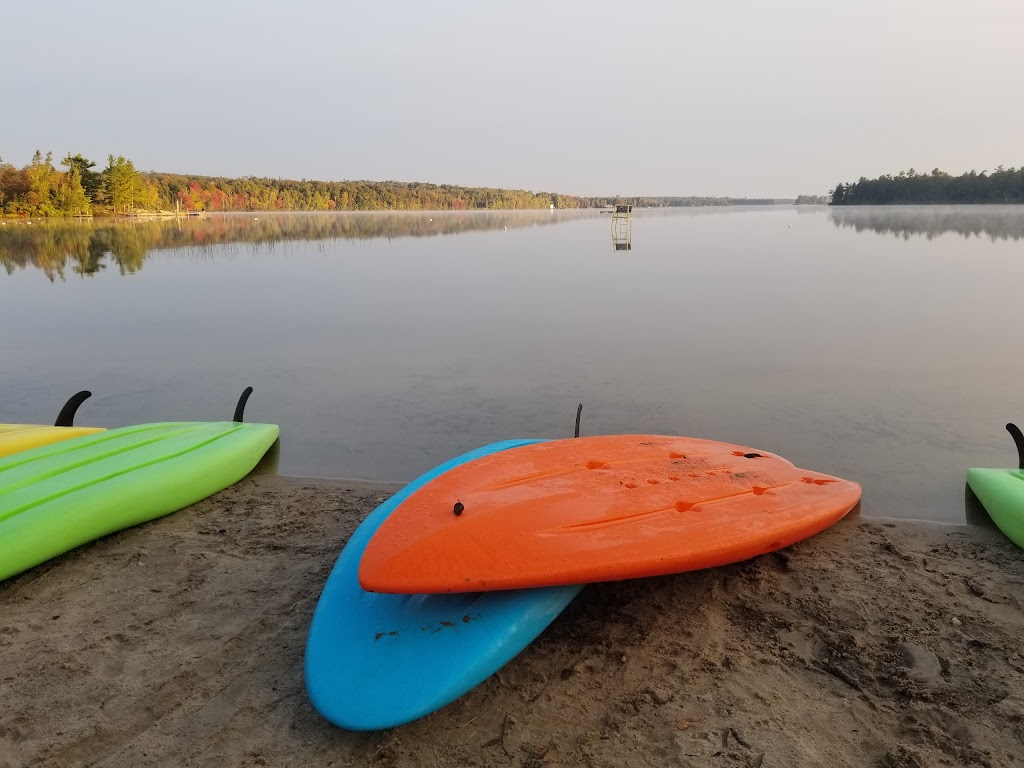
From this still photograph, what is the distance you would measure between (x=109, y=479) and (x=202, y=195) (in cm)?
7765

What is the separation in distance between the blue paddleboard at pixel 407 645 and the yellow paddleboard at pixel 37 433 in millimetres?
2255

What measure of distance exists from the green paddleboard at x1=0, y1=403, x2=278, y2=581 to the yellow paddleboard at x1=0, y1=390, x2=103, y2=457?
0.16m

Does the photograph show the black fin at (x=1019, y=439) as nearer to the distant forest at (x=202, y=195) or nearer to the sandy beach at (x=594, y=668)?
the sandy beach at (x=594, y=668)

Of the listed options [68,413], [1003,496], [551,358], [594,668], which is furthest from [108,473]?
[1003,496]

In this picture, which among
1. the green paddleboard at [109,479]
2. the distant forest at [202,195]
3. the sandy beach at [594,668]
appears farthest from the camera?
the distant forest at [202,195]

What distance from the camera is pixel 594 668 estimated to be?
78.7 inches

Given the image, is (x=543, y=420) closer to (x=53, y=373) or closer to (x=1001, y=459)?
(x=1001, y=459)

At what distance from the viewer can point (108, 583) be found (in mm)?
2527

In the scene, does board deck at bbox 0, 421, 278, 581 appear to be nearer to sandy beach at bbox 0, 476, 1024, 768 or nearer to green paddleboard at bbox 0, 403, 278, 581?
green paddleboard at bbox 0, 403, 278, 581

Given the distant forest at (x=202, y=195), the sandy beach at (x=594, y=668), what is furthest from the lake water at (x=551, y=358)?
the distant forest at (x=202, y=195)

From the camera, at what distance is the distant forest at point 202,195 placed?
37.2m

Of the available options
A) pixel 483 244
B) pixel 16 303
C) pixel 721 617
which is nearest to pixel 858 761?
pixel 721 617

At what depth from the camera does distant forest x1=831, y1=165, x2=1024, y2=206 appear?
51.5m

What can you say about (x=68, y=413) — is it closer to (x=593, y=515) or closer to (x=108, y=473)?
(x=108, y=473)
